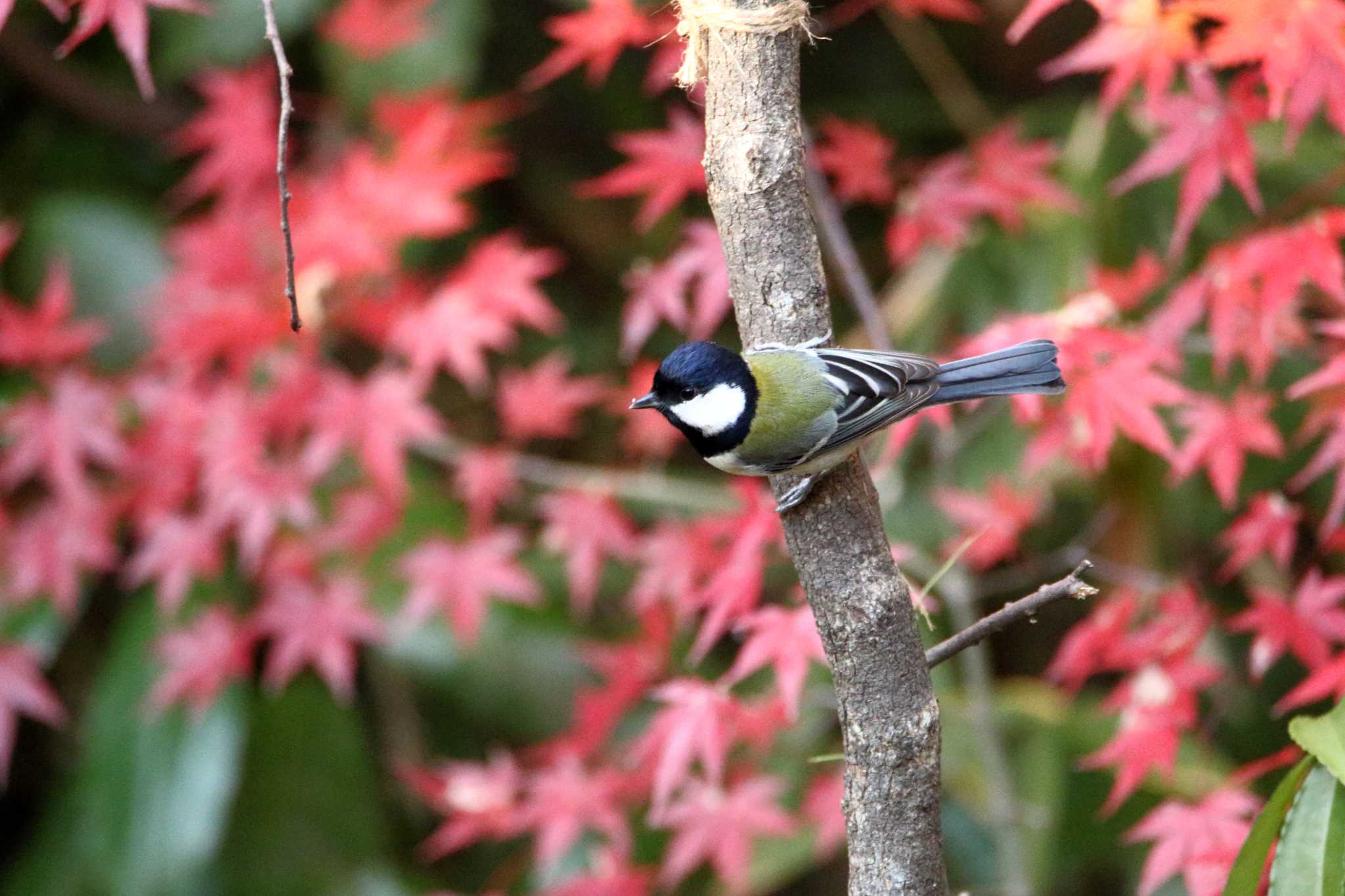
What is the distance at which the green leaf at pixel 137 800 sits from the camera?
196cm

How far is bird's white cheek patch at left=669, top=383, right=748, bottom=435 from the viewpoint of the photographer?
1.09m

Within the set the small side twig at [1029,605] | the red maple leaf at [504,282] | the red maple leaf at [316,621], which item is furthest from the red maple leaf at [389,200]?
the small side twig at [1029,605]

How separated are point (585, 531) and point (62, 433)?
782 millimetres

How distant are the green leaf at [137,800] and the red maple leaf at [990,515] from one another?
1240 mm

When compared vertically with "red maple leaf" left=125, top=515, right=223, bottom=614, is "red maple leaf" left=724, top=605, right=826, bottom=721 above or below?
below

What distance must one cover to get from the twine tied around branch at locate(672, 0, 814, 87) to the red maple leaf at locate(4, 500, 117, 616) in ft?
4.22

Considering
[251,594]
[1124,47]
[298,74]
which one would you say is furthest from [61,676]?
[1124,47]

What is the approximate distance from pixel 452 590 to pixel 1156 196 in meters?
1.43

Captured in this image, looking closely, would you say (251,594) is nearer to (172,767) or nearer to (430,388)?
(172,767)

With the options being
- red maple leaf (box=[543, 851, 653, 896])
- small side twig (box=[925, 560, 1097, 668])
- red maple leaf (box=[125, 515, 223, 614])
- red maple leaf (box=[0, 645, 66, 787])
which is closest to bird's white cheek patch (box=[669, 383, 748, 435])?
small side twig (box=[925, 560, 1097, 668])

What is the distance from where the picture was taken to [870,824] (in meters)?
0.92

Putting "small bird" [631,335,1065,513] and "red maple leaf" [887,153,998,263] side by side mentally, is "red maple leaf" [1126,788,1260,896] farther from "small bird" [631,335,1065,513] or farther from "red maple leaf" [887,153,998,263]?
"red maple leaf" [887,153,998,263]

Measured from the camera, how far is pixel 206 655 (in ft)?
6.20

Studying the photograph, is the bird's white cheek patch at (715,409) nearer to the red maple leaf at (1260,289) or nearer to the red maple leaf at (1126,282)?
the red maple leaf at (1260,289)
